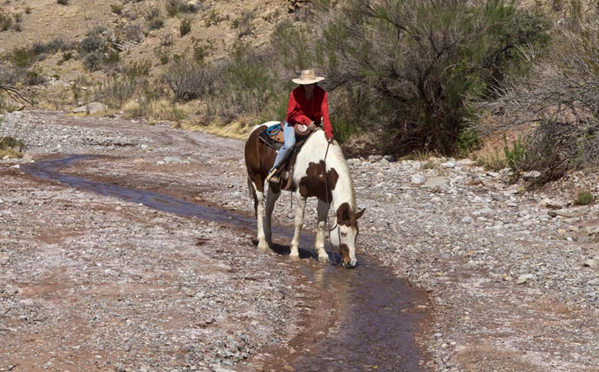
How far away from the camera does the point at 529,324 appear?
736 centimetres

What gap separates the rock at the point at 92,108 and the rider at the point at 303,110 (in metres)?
27.5

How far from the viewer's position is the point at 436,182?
15555 millimetres

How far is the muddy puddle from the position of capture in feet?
21.6

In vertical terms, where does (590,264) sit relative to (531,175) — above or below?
above

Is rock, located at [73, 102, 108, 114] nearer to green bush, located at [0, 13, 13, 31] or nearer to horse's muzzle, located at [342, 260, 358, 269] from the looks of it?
horse's muzzle, located at [342, 260, 358, 269]

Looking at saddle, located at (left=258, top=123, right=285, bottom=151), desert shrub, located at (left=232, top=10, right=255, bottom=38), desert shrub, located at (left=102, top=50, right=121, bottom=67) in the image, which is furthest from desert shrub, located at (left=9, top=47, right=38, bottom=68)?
saddle, located at (left=258, top=123, right=285, bottom=151)

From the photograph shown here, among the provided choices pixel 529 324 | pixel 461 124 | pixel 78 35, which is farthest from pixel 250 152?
pixel 78 35

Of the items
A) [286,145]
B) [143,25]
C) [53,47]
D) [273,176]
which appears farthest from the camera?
[143,25]

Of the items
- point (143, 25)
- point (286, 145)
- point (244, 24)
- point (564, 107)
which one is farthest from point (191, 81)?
point (286, 145)

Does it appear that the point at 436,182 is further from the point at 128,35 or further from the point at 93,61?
the point at 128,35

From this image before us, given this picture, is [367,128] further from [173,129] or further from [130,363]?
[130,363]

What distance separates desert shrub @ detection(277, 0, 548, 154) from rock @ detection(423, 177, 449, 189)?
86.9 inches

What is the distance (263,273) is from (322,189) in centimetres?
144

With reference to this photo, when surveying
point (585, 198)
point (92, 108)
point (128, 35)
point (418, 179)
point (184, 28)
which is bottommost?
point (92, 108)
